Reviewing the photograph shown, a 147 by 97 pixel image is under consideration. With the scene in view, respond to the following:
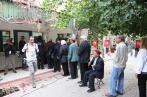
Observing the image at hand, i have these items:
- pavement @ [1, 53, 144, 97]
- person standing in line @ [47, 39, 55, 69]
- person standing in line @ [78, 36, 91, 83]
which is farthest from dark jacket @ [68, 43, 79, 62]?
person standing in line @ [47, 39, 55, 69]

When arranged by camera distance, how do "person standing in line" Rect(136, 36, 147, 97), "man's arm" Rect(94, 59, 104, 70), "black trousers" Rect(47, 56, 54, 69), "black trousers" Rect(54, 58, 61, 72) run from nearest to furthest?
"person standing in line" Rect(136, 36, 147, 97) < "man's arm" Rect(94, 59, 104, 70) < "black trousers" Rect(54, 58, 61, 72) < "black trousers" Rect(47, 56, 54, 69)

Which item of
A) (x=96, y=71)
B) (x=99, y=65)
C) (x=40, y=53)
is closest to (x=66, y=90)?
(x=96, y=71)

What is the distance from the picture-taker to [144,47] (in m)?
9.00

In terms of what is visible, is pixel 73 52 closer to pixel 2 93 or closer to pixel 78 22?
pixel 2 93

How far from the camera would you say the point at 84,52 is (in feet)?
43.2

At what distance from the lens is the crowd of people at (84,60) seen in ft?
29.6

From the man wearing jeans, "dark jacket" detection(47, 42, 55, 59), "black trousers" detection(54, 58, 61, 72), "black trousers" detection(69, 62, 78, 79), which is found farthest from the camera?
"dark jacket" detection(47, 42, 55, 59)

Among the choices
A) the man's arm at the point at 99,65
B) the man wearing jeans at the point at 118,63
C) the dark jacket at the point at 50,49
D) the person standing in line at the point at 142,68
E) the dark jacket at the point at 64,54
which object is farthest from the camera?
the dark jacket at the point at 50,49

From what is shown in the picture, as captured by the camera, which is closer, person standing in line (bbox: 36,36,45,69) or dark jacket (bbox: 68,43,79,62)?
dark jacket (bbox: 68,43,79,62)

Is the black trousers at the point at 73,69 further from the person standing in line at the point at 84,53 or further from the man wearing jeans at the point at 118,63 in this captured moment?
the man wearing jeans at the point at 118,63

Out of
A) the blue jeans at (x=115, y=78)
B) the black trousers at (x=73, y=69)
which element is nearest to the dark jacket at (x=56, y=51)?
the black trousers at (x=73, y=69)

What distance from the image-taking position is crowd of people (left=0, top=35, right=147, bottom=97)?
9.02m

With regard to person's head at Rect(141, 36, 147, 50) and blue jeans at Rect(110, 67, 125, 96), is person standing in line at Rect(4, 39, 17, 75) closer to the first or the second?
blue jeans at Rect(110, 67, 125, 96)

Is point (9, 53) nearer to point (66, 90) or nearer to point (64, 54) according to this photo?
point (64, 54)
